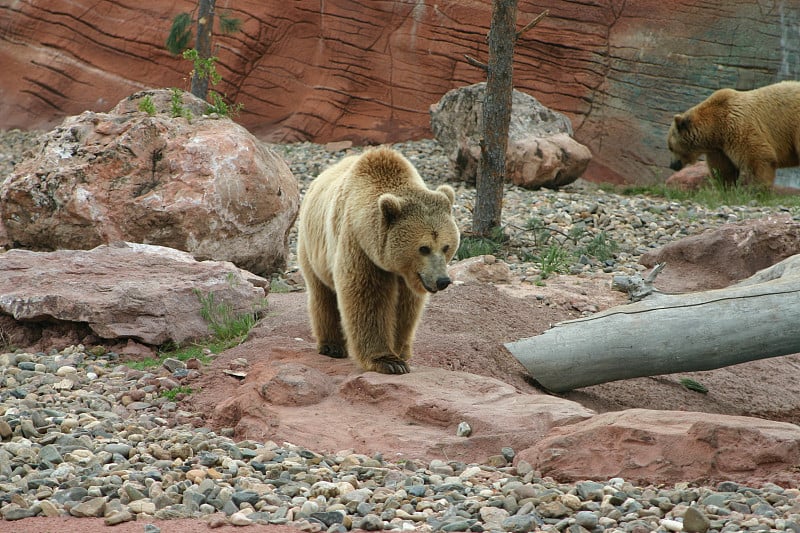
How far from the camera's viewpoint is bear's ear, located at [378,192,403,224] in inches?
189

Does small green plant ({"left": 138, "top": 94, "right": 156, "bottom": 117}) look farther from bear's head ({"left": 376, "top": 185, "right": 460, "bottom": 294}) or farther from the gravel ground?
bear's head ({"left": 376, "top": 185, "right": 460, "bottom": 294})

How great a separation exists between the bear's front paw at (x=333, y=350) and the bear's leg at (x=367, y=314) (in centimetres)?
59

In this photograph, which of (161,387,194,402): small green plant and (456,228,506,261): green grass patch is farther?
(456,228,506,261): green grass patch

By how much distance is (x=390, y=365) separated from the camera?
5055mm

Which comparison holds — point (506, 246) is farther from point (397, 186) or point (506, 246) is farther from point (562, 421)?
point (562, 421)

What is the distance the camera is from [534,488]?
357 centimetres

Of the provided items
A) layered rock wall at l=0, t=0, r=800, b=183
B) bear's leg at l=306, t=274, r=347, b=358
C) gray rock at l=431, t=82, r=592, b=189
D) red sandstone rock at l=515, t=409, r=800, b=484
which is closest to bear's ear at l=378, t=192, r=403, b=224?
bear's leg at l=306, t=274, r=347, b=358

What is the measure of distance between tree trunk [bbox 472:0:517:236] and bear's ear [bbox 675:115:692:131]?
4.93 m

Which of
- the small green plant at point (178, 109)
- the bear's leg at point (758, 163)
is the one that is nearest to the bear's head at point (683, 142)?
the bear's leg at point (758, 163)

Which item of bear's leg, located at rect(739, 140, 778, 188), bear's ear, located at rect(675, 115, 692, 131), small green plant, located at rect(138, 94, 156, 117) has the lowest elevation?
small green plant, located at rect(138, 94, 156, 117)

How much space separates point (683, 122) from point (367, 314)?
9221 mm

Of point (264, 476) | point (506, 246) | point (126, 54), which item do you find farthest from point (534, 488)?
point (126, 54)

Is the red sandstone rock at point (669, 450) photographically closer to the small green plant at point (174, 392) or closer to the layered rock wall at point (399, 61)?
the small green plant at point (174, 392)

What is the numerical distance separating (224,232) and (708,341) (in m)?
4.46
